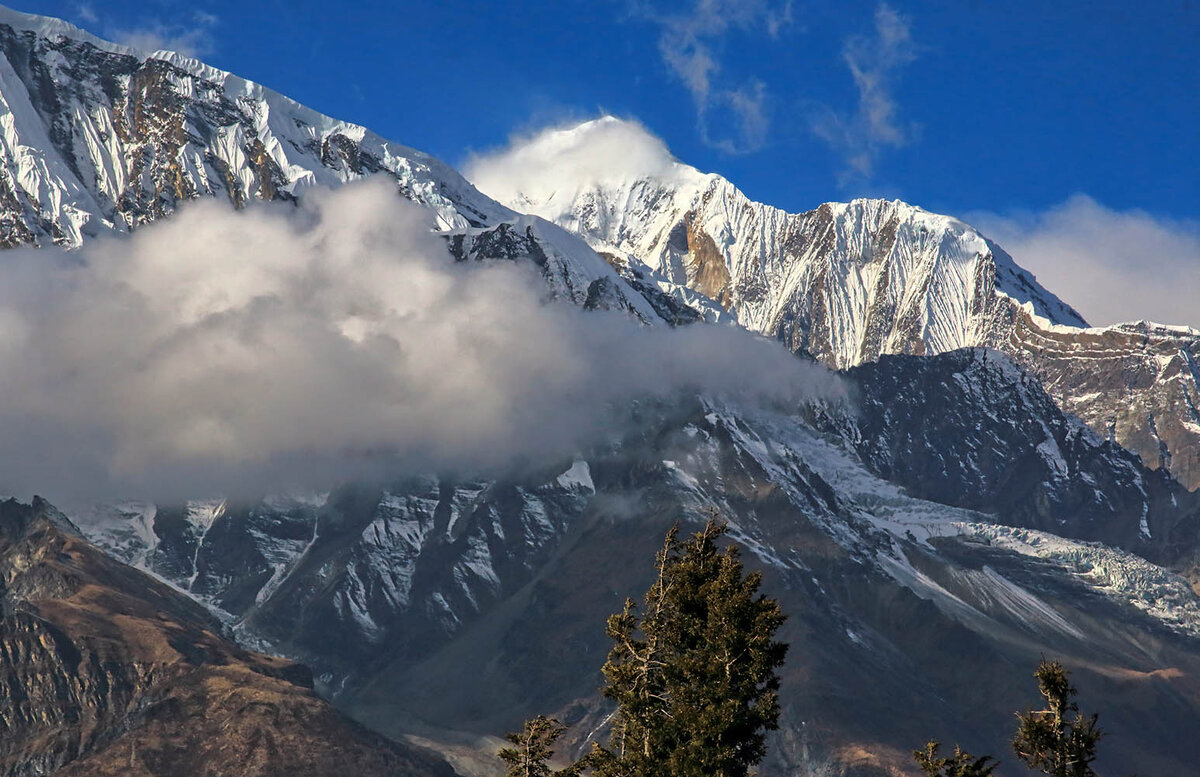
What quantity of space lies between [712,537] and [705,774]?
1172 centimetres

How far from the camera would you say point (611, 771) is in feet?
288

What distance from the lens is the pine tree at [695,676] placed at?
8581 centimetres

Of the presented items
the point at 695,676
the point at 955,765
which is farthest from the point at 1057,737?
the point at 695,676

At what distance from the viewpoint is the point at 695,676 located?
8825cm

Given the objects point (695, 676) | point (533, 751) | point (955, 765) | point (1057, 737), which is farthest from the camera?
point (695, 676)

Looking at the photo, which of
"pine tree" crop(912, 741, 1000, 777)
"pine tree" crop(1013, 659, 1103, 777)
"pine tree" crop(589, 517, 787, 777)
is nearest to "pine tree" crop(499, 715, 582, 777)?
"pine tree" crop(589, 517, 787, 777)

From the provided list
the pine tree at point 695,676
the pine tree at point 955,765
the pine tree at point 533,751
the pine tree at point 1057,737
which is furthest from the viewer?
the pine tree at point 533,751

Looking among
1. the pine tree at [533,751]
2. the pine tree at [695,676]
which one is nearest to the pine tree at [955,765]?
the pine tree at [695,676]

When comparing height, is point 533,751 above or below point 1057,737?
below

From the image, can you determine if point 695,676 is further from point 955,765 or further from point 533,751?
point 955,765

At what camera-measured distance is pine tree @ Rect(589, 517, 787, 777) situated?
8581 cm

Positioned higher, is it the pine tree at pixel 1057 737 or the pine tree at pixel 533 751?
the pine tree at pixel 1057 737

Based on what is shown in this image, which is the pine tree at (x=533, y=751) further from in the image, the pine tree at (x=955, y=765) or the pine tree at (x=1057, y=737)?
the pine tree at (x=1057, y=737)

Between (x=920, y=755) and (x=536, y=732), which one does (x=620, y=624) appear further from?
(x=920, y=755)
